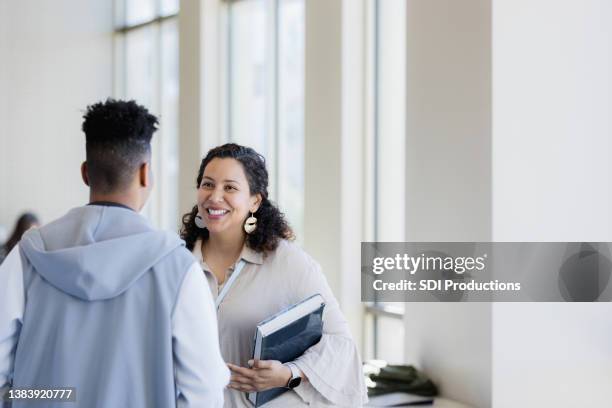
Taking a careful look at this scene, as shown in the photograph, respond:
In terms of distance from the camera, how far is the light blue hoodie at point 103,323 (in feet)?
5.73

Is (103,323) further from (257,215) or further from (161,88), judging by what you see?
(161,88)

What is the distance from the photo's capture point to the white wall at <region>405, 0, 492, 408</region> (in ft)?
Answer: 11.9

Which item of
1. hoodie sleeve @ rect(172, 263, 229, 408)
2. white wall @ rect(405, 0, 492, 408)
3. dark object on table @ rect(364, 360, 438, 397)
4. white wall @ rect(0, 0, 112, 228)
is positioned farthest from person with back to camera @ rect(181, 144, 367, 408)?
white wall @ rect(0, 0, 112, 228)

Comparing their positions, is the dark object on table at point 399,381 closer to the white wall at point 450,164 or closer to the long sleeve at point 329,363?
the white wall at point 450,164

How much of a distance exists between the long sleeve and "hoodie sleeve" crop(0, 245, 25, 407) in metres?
1.01

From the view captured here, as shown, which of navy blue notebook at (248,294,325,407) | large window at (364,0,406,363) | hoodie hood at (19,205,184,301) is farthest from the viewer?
large window at (364,0,406,363)

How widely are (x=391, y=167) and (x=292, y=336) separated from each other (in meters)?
2.62

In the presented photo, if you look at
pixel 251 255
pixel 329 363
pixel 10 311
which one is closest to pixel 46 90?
pixel 251 255

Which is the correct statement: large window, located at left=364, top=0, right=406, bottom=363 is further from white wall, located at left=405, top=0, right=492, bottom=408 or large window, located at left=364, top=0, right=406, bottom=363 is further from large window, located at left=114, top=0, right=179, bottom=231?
large window, located at left=114, top=0, right=179, bottom=231

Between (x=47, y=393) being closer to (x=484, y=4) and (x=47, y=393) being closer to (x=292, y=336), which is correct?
(x=292, y=336)

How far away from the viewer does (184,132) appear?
6930mm

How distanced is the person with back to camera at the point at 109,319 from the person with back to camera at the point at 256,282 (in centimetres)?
64

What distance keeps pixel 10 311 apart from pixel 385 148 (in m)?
Result: 3.48

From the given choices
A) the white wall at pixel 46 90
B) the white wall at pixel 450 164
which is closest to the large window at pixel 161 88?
the white wall at pixel 46 90
